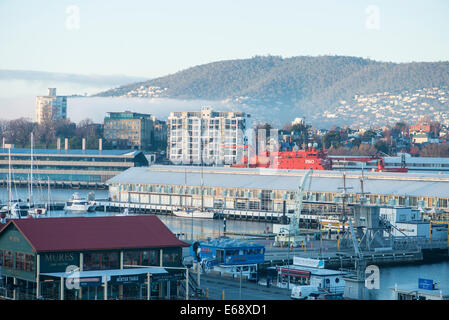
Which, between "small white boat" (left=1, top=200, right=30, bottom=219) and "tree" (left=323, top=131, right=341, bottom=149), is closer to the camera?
"small white boat" (left=1, top=200, right=30, bottom=219)

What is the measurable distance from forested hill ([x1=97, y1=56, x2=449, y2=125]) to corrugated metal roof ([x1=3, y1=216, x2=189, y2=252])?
89740 millimetres

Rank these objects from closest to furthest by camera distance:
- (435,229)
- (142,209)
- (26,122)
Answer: (435,229) < (142,209) < (26,122)

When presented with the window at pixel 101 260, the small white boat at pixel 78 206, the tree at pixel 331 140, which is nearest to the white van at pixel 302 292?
the window at pixel 101 260

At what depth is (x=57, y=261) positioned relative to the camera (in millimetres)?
14148

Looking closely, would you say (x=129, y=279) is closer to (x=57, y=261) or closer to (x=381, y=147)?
(x=57, y=261)

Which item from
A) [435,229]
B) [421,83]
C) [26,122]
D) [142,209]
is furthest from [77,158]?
[421,83]

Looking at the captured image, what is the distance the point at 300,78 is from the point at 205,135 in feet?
202

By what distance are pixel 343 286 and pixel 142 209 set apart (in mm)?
24319

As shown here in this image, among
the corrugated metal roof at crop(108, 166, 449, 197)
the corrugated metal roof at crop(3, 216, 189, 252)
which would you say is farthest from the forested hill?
the corrugated metal roof at crop(3, 216, 189, 252)

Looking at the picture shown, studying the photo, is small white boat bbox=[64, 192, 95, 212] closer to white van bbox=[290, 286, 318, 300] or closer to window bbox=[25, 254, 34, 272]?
white van bbox=[290, 286, 318, 300]

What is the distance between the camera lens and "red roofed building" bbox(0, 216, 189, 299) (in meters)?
13.9
